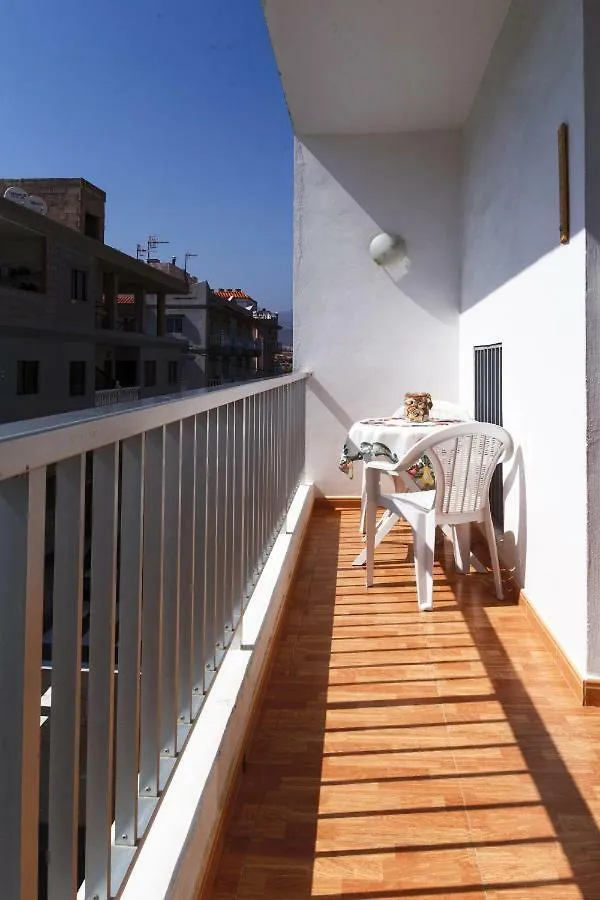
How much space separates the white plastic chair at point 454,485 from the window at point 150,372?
1.21 m

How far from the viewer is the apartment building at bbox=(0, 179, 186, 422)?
50.6 inches

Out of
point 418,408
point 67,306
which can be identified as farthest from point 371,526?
point 67,306

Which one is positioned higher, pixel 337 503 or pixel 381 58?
pixel 381 58

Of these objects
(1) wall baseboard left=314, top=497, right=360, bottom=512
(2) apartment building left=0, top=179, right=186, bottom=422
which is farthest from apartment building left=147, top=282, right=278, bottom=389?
(1) wall baseboard left=314, top=497, right=360, bottom=512

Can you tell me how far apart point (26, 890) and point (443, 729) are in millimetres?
1454

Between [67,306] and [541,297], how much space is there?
5.78 ft

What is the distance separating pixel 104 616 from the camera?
2.92 feet

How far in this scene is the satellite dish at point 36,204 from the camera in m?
1.54

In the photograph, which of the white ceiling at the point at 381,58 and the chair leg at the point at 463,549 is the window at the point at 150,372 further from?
the white ceiling at the point at 381,58

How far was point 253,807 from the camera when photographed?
1569mm

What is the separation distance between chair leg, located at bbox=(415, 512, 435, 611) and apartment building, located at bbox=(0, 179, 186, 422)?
1310 mm

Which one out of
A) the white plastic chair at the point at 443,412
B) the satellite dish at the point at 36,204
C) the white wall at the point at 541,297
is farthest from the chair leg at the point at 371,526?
the satellite dish at the point at 36,204

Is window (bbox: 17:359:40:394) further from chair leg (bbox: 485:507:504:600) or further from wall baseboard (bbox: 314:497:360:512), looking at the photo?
wall baseboard (bbox: 314:497:360:512)

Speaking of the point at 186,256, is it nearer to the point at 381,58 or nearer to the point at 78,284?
the point at 78,284
